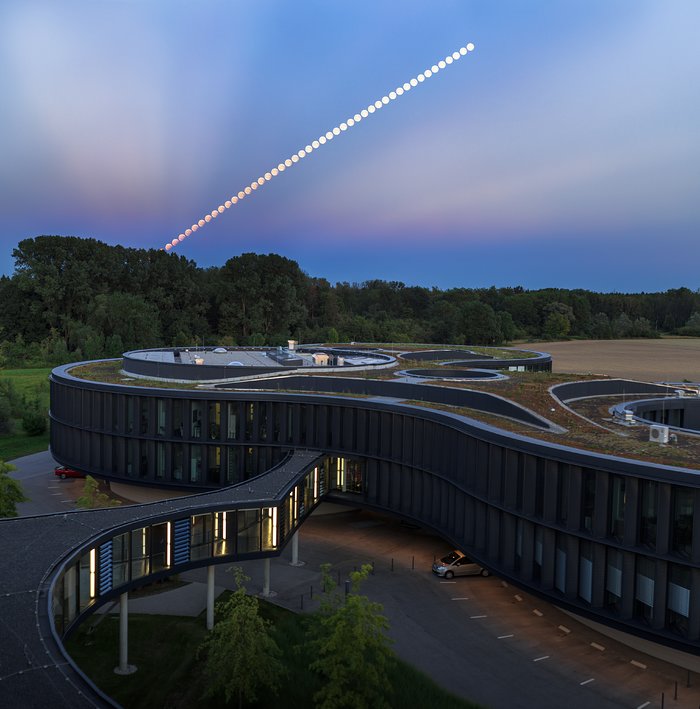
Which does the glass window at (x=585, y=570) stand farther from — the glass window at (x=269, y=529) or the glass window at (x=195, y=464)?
the glass window at (x=195, y=464)

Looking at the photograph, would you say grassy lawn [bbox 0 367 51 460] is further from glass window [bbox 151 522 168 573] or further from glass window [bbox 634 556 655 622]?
glass window [bbox 634 556 655 622]

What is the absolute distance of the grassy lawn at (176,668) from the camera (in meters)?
23.2

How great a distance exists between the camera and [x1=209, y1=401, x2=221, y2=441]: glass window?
41969 millimetres

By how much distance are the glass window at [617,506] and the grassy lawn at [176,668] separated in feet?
26.8

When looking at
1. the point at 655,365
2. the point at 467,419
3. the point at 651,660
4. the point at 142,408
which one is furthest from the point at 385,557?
the point at 655,365

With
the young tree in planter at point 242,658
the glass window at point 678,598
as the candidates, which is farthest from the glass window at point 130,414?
the glass window at point 678,598

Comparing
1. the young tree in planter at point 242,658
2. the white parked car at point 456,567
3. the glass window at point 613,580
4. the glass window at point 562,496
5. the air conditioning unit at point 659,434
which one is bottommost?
the white parked car at point 456,567

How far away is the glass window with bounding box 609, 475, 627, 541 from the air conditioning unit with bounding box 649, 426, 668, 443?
6.65 m

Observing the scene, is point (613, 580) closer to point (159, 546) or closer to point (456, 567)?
point (456, 567)

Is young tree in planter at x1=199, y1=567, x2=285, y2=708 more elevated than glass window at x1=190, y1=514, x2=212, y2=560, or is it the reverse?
glass window at x1=190, y1=514, x2=212, y2=560

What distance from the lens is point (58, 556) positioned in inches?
857

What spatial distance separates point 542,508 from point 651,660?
7080 millimetres

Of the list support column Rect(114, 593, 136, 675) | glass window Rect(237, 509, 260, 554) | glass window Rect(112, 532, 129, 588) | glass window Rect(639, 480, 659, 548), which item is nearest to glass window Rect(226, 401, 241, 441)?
glass window Rect(237, 509, 260, 554)

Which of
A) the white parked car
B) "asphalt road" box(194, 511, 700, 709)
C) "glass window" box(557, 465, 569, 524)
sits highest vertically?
"glass window" box(557, 465, 569, 524)
